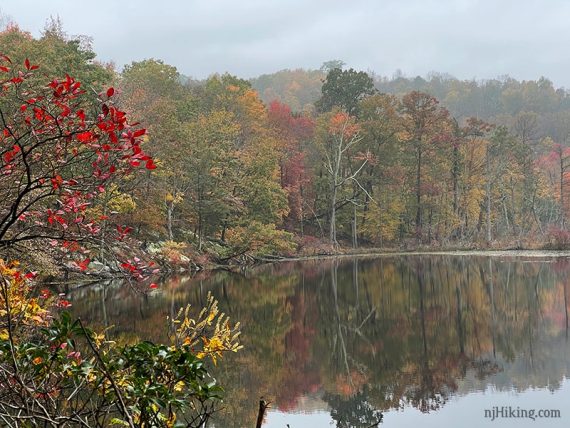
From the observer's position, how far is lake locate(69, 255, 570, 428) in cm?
745

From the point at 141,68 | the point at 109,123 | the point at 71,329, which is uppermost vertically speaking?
the point at 141,68

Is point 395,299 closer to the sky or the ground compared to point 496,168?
closer to the ground

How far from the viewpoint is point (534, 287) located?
17.9 metres

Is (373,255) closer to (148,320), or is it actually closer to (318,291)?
(318,291)

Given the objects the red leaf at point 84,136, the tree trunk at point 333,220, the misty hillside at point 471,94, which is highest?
the misty hillside at point 471,94

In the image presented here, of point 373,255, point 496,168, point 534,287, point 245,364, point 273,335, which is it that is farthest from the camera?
point 496,168

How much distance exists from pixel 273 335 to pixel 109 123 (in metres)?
9.28

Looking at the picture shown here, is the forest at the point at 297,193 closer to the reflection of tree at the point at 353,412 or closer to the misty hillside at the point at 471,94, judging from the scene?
the reflection of tree at the point at 353,412

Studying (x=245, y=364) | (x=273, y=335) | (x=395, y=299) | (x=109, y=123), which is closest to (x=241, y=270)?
(x=395, y=299)

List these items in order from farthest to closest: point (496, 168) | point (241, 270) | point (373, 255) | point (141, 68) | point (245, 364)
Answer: point (496, 168)
point (141, 68)
point (373, 255)
point (241, 270)
point (245, 364)

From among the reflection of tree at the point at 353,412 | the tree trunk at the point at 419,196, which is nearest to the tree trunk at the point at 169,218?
the tree trunk at the point at 419,196

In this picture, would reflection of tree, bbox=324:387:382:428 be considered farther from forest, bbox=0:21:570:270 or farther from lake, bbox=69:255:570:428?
forest, bbox=0:21:570:270

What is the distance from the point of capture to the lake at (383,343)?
745 centimetres

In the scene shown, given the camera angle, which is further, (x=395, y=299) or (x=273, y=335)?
(x=395, y=299)
